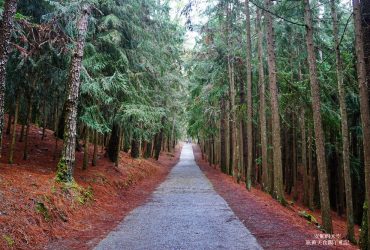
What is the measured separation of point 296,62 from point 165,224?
44.3ft

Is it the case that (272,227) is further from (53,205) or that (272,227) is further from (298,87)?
(298,87)

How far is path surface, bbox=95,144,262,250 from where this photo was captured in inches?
253

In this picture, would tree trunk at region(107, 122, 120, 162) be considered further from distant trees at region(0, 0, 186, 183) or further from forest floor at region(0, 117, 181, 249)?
forest floor at region(0, 117, 181, 249)

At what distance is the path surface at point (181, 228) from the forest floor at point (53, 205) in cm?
47

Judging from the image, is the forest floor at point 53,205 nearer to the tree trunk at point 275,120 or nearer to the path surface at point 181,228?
the path surface at point 181,228

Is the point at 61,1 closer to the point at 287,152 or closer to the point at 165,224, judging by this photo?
the point at 165,224

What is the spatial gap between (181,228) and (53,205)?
3157 mm

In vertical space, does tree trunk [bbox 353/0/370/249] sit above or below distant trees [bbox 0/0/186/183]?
below

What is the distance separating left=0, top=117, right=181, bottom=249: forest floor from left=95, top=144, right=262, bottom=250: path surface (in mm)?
469

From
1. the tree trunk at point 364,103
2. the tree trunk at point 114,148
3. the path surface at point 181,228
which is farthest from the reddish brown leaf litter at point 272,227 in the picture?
the tree trunk at point 114,148

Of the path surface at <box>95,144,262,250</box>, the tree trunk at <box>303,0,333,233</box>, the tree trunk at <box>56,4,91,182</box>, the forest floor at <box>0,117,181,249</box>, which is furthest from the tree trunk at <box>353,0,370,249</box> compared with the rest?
the tree trunk at <box>56,4,91,182</box>

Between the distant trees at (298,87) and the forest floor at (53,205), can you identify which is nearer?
the forest floor at (53,205)

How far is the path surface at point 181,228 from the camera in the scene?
644 centimetres

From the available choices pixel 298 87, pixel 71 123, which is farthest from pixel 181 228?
pixel 298 87
